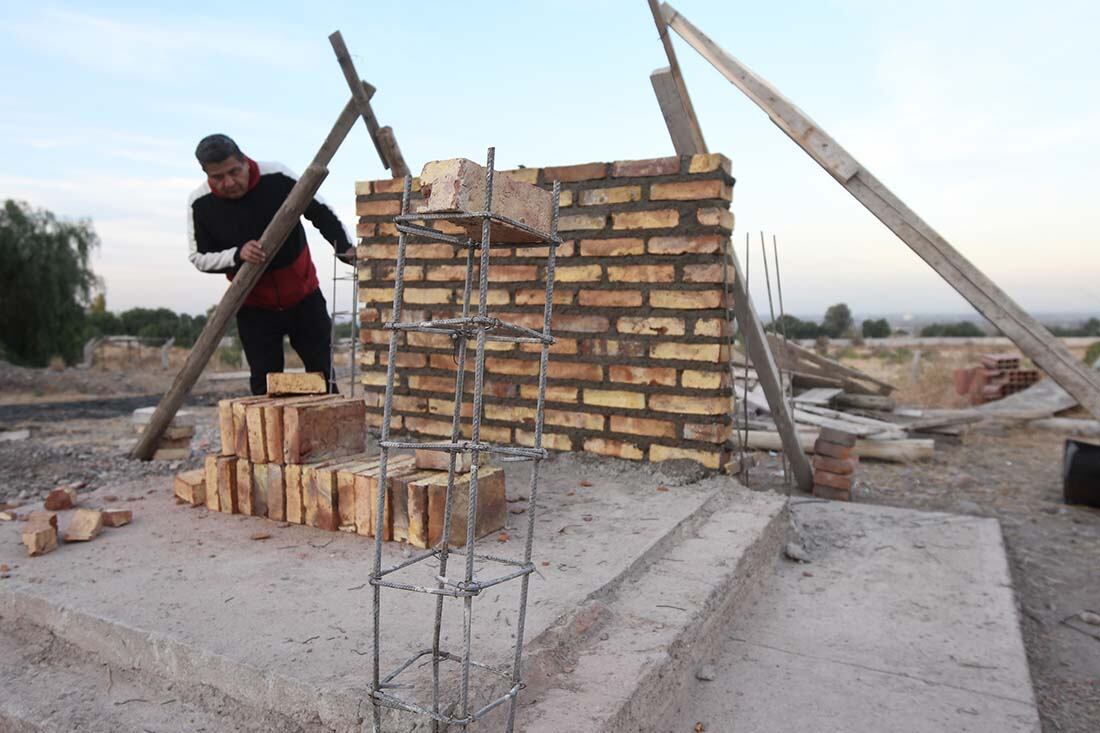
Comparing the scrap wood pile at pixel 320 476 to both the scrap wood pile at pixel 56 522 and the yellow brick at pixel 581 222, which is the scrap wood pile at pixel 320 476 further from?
the yellow brick at pixel 581 222

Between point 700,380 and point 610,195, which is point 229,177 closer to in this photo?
point 610,195

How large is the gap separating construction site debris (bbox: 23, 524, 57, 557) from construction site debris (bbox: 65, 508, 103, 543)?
0.29ft

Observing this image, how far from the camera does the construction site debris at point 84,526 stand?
286cm

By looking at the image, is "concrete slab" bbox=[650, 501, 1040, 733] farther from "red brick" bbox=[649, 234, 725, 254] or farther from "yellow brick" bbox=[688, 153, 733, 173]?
"yellow brick" bbox=[688, 153, 733, 173]

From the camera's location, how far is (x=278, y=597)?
227cm

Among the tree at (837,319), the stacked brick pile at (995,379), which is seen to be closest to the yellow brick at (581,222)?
the stacked brick pile at (995,379)

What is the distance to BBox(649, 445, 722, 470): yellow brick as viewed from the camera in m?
3.65

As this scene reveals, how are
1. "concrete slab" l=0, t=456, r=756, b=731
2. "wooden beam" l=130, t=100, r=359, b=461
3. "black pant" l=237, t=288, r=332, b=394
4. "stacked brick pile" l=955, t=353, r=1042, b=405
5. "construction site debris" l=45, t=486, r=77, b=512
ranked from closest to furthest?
"concrete slab" l=0, t=456, r=756, b=731, "construction site debris" l=45, t=486, r=77, b=512, "wooden beam" l=130, t=100, r=359, b=461, "black pant" l=237, t=288, r=332, b=394, "stacked brick pile" l=955, t=353, r=1042, b=405

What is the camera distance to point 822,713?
216cm

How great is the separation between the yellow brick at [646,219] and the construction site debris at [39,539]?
9.31 feet

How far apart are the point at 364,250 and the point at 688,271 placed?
2085mm

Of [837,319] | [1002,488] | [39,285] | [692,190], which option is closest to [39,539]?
[692,190]

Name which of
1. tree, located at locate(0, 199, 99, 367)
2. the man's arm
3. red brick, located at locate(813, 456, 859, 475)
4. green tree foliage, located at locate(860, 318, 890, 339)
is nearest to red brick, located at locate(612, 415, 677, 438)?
red brick, located at locate(813, 456, 859, 475)

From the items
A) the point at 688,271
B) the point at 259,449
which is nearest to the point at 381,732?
the point at 259,449
